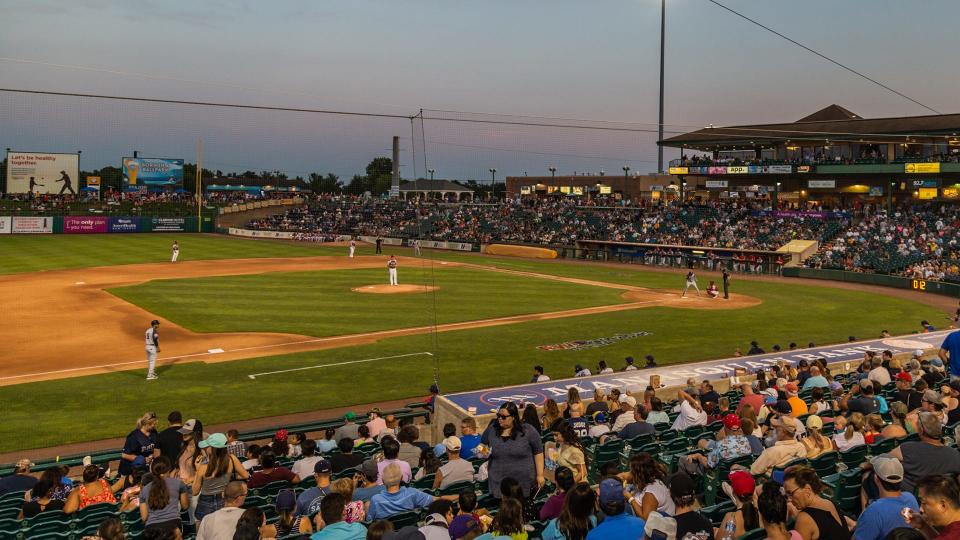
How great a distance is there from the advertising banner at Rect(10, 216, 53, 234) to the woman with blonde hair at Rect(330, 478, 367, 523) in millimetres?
76808

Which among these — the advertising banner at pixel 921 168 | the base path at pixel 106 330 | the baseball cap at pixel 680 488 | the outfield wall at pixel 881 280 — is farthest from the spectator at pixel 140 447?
the advertising banner at pixel 921 168

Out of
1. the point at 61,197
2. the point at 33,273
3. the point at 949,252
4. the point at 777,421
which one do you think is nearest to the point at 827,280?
the point at 949,252

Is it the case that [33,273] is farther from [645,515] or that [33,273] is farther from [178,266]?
[645,515]

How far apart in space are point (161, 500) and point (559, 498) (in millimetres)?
4266

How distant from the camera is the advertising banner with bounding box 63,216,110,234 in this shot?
238 feet

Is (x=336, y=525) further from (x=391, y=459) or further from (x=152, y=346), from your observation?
(x=152, y=346)

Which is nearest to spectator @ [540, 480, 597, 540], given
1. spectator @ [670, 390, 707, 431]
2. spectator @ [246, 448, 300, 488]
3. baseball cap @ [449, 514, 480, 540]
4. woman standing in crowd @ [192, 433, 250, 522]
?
baseball cap @ [449, 514, 480, 540]

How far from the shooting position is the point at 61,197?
7738 cm

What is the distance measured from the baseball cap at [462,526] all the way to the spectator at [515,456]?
193 cm

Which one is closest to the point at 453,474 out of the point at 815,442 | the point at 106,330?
the point at 815,442

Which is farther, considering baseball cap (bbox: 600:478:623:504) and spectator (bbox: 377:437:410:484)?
spectator (bbox: 377:437:410:484)

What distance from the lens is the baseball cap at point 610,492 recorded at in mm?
5797

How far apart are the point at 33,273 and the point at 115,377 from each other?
1135 inches

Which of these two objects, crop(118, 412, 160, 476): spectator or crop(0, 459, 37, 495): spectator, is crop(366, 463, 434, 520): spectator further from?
crop(0, 459, 37, 495): spectator
